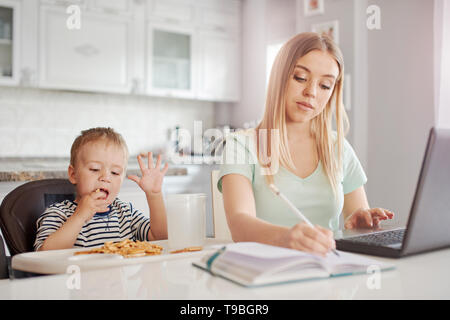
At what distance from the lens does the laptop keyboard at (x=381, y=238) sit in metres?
0.95

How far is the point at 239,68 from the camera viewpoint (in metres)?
4.48

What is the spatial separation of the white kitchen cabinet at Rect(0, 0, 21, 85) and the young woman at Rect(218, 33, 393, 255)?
257 cm

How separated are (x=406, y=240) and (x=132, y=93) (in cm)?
328

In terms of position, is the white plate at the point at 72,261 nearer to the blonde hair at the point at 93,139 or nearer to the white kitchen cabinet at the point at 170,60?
the blonde hair at the point at 93,139

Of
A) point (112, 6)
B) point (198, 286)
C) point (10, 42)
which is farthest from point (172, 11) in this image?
point (198, 286)

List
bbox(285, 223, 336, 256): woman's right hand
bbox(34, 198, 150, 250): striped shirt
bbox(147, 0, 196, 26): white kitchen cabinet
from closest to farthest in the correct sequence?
bbox(285, 223, 336, 256): woman's right hand
bbox(34, 198, 150, 250): striped shirt
bbox(147, 0, 196, 26): white kitchen cabinet

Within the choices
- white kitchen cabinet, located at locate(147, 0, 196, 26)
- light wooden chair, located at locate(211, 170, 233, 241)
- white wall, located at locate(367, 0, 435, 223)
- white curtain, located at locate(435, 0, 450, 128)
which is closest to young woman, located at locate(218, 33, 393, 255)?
light wooden chair, located at locate(211, 170, 233, 241)

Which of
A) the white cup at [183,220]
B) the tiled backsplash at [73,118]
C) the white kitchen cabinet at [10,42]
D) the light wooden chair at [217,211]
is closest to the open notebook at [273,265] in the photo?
the white cup at [183,220]

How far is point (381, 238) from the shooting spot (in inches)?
40.1

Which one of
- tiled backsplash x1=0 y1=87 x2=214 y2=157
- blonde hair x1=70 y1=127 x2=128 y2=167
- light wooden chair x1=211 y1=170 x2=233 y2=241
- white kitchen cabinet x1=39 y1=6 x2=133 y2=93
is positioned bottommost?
light wooden chair x1=211 y1=170 x2=233 y2=241

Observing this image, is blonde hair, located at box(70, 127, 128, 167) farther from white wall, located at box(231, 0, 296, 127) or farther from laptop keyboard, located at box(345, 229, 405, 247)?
white wall, located at box(231, 0, 296, 127)

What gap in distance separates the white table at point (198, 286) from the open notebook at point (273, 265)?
0.01m

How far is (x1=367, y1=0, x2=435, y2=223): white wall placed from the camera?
10.0 ft

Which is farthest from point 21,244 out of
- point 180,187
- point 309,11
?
point 309,11
